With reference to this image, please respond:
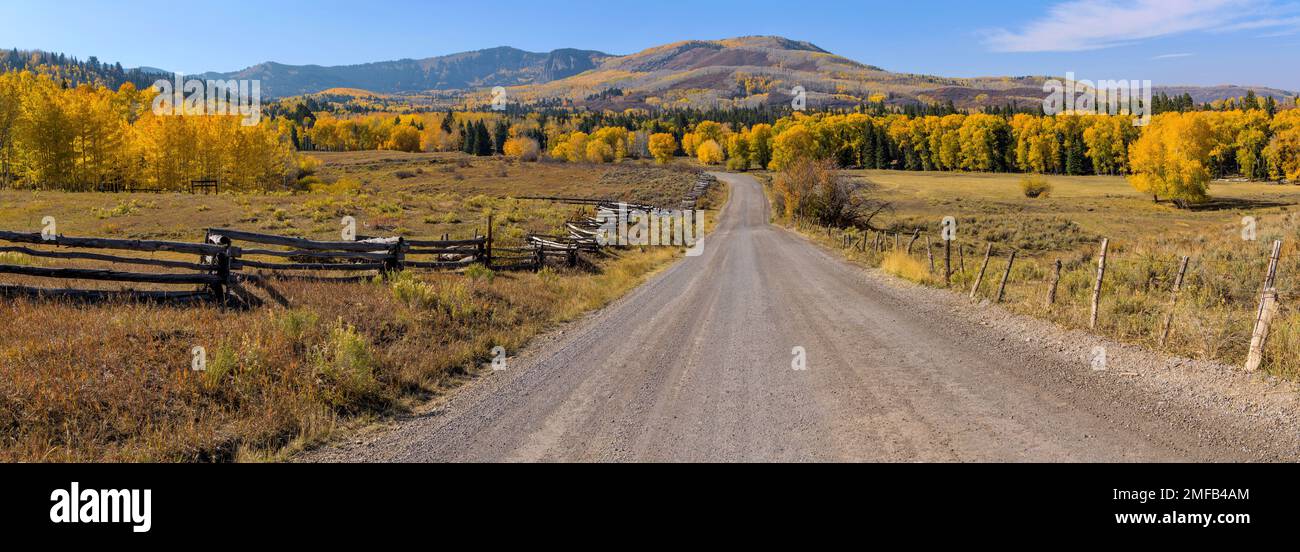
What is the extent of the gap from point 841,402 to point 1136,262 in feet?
55.3

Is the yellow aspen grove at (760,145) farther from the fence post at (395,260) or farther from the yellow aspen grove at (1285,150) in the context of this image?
the fence post at (395,260)

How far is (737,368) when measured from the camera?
9.05 metres

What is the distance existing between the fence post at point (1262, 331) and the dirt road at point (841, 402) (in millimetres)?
402

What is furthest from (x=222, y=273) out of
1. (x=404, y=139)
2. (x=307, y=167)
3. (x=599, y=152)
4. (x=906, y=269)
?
(x=404, y=139)

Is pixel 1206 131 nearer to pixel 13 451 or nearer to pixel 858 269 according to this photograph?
pixel 858 269

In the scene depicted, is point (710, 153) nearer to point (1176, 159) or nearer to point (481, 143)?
point (481, 143)

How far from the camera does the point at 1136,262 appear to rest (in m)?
18.1

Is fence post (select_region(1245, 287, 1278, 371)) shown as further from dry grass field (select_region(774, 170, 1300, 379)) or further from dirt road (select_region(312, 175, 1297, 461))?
dirt road (select_region(312, 175, 1297, 461))

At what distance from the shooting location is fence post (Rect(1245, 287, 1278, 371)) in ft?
23.6

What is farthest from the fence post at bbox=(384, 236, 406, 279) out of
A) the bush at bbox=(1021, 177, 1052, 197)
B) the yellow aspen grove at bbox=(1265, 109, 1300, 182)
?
the yellow aspen grove at bbox=(1265, 109, 1300, 182)

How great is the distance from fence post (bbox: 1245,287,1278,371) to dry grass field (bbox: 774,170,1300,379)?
0.62 ft

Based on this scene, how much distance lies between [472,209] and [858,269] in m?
33.5
